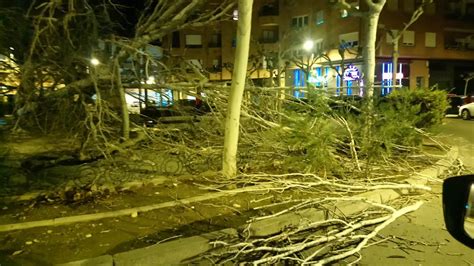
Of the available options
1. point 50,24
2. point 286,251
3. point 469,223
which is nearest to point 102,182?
point 50,24

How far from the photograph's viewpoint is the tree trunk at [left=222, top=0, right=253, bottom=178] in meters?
6.47

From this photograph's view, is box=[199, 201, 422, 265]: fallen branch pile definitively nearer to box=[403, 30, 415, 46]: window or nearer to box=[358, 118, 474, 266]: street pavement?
box=[358, 118, 474, 266]: street pavement

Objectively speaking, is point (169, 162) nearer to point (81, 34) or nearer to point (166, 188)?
point (166, 188)

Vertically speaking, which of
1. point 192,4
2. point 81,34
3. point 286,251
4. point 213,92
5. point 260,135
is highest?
point 192,4

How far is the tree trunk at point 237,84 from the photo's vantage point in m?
6.47

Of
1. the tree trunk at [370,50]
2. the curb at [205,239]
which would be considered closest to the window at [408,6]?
the tree trunk at [370,50]

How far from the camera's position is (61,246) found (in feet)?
14.3

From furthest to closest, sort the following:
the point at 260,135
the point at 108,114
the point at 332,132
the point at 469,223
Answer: the point at 260,135
the point at 108,114
the point at 332,132
the point at 469,223

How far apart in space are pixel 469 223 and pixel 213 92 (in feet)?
20.9

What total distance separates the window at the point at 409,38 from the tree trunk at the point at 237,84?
3180cm

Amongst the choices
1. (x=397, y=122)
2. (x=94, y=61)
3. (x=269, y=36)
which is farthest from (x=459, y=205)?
(x=269, y=36)

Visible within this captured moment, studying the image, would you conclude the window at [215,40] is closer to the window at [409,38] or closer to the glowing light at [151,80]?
the window at [409,38]

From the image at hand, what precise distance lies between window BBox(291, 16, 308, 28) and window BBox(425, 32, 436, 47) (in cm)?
1159

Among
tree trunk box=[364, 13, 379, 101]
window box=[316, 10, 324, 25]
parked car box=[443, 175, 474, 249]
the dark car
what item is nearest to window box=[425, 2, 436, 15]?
window box=[316, 10, 324, 25]
